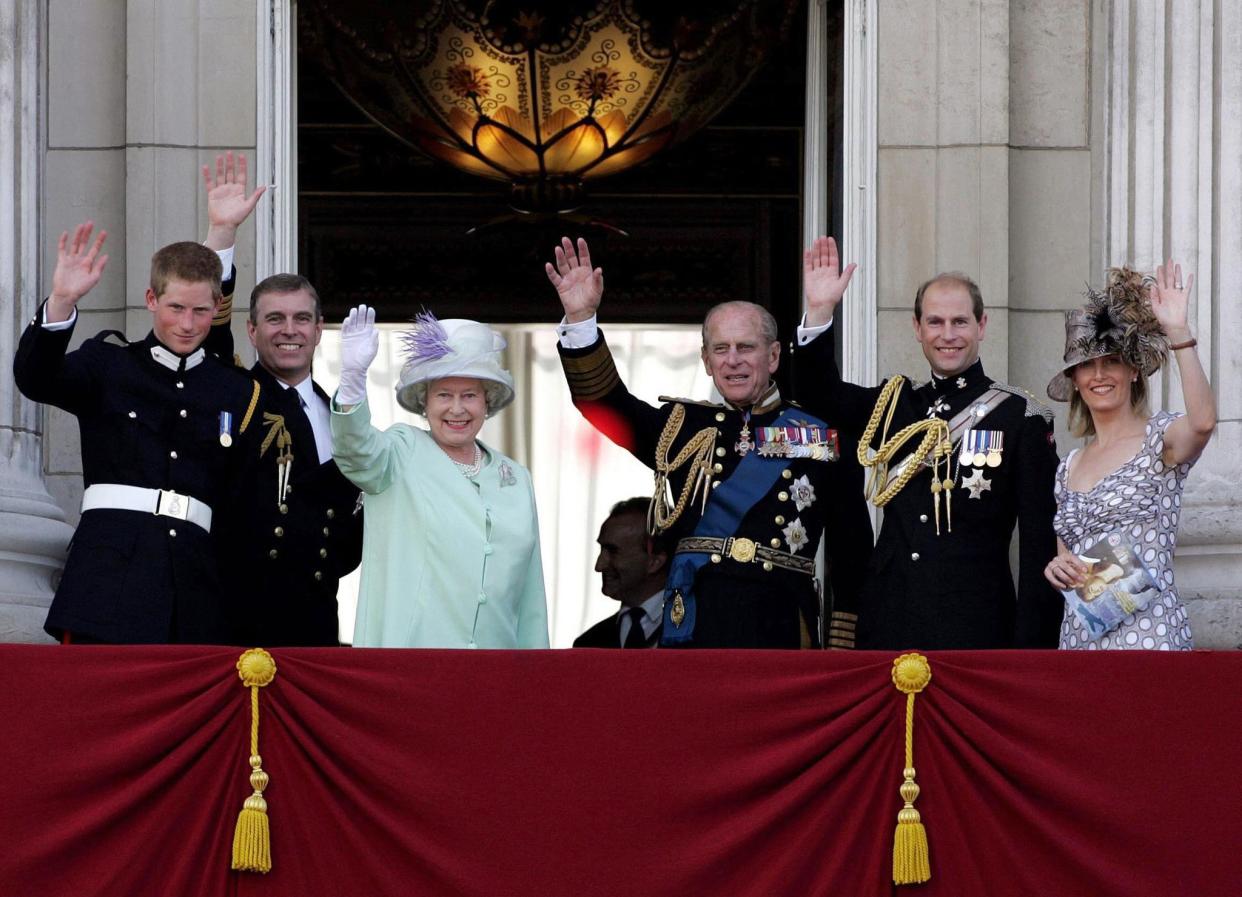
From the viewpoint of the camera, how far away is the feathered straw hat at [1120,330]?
658cm

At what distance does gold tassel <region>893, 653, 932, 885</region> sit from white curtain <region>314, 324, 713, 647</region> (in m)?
7.39

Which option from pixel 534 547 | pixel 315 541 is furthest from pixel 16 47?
pixel 534 547

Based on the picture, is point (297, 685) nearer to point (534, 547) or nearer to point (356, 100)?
point (534, 547)

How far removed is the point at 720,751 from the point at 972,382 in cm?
155

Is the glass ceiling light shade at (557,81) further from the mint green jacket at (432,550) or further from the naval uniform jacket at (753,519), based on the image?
the mint green jacket at (432,550)

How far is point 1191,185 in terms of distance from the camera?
808cm

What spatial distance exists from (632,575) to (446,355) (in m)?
1.89

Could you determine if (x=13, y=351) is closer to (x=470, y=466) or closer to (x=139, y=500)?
(x=139, y=500)

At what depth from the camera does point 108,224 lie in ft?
27.3

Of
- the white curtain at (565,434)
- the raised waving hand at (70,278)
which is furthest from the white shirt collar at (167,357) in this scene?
the white curtain at (565,434)

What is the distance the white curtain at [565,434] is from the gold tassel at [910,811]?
7.39 m

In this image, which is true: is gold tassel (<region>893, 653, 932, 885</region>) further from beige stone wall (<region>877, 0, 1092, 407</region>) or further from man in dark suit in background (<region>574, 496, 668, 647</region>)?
beige stone wall (<region>877, 0, 1092, 407</region>)

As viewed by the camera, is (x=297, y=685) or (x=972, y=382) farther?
(x=972, y=382)

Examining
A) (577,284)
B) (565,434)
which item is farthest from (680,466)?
(565,434)
